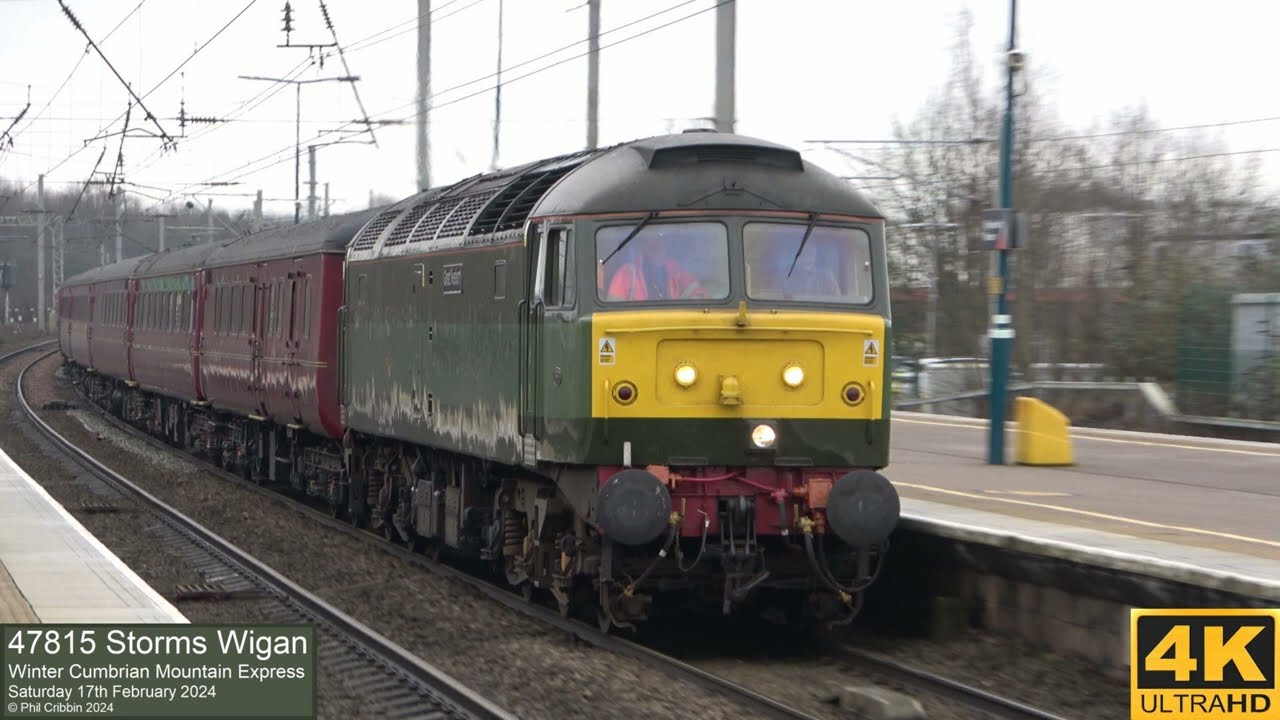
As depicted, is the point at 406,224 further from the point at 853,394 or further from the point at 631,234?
the point at 853,394

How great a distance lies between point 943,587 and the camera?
1181 centimetres

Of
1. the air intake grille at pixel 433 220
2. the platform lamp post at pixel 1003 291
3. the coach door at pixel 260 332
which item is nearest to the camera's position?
the air intake grille at pixel 433 220

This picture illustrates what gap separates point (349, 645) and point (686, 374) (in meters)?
3.09

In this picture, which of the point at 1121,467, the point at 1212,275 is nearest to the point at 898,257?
the point at 1212,275

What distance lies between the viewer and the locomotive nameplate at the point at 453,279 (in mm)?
12977

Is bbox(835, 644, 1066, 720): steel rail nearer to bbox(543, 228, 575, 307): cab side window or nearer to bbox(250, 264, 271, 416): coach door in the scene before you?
bbox(543, 228, 575, 307): cab side window

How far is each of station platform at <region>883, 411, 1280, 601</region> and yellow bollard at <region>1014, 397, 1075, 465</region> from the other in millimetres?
221

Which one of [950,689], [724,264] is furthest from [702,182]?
[950,689]

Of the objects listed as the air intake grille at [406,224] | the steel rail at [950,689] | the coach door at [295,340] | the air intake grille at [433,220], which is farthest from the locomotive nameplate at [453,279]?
the coach door at [295,340]

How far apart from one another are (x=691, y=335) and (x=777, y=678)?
2.30m

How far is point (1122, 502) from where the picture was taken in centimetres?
1443

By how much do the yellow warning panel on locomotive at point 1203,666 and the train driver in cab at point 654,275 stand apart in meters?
4.25

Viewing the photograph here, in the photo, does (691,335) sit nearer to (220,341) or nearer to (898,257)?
(220,341)

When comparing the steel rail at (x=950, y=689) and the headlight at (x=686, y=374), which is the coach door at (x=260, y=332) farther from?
the steel rail at (x=950, y=689)
